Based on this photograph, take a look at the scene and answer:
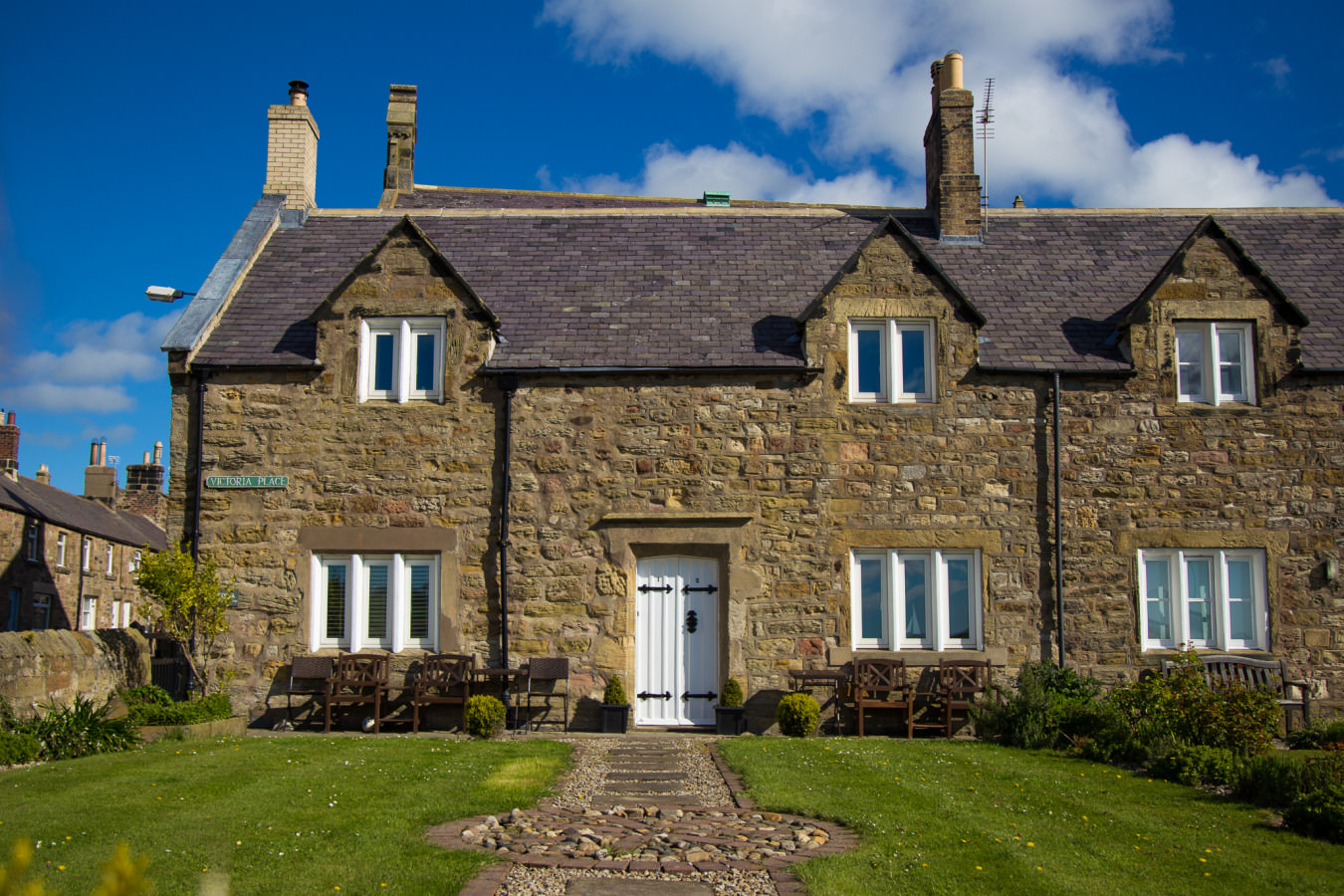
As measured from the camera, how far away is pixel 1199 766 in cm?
1027

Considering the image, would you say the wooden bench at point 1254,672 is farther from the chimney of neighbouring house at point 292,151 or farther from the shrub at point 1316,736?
the chimney of neighbouring house at point 292,151

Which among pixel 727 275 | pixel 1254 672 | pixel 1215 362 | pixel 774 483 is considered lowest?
pixel 1254 672

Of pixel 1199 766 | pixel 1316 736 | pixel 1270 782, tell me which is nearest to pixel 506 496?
pixel 1199 766

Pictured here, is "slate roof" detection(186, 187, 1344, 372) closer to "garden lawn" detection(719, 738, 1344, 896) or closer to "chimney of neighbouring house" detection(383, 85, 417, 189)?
"chimney of neighbouring house" detection(383, 85, 417, 189)

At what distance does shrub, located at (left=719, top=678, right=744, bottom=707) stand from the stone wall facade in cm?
37

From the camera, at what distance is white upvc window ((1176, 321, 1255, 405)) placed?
15211 mm

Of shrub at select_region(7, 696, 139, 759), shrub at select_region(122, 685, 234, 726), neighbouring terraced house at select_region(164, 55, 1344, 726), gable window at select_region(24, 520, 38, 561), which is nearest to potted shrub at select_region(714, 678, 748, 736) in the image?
neighbouring terraced house at select_region(164, 55, 1344, 726)

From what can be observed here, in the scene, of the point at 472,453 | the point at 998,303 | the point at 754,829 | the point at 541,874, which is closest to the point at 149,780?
the point at 541,874

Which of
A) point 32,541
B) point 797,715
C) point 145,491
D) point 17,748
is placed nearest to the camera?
point 17,748

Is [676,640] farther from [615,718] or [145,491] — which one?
[145,491]

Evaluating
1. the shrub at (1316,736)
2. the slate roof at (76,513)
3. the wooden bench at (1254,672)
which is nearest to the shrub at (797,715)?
the wooden bench at (1254,672)

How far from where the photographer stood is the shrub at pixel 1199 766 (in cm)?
1014

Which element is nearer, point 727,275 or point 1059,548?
point 1059,548

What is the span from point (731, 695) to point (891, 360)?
5277 millimetres
